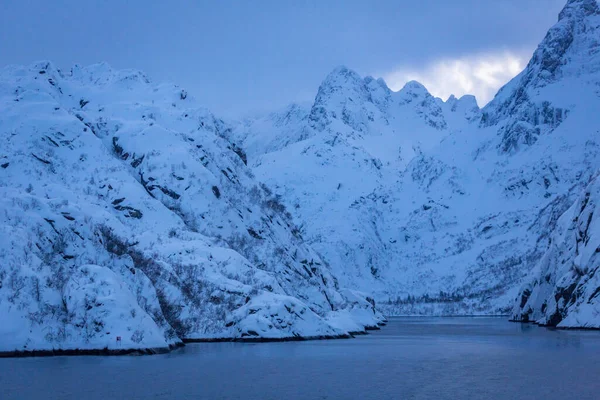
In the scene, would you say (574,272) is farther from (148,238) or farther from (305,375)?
(305,375)

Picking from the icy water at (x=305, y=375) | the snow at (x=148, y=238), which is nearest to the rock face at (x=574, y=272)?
the snow at (x=148, y=238)

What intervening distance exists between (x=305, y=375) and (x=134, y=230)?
47040 millimetres

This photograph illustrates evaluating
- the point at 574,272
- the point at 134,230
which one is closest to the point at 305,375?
the point at 134,230

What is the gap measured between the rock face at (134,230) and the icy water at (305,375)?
407 cm

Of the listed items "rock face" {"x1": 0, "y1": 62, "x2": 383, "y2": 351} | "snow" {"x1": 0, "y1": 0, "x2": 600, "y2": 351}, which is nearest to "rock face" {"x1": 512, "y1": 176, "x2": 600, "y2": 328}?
"snow" {"x1": 0, "y1": 0, "x2": 600, "y2": 351}

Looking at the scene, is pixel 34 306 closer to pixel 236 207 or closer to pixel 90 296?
pixel 90 296

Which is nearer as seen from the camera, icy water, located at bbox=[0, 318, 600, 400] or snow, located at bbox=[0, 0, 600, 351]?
icy water, located at bbox=[0, 318, 600, 400]

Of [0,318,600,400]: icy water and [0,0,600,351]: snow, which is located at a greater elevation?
[0,0,600,351]: snow

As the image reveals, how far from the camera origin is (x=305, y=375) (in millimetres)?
37219

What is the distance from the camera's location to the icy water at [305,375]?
98.3 feet

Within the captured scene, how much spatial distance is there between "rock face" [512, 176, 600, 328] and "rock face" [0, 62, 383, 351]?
31.7 meters

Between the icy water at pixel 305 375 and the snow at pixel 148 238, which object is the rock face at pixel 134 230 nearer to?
the snow at pixel 148 238

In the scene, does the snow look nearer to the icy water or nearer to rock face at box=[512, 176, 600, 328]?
rock face at box=[512, 176, 600, 328]

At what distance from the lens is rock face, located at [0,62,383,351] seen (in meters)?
44.4
